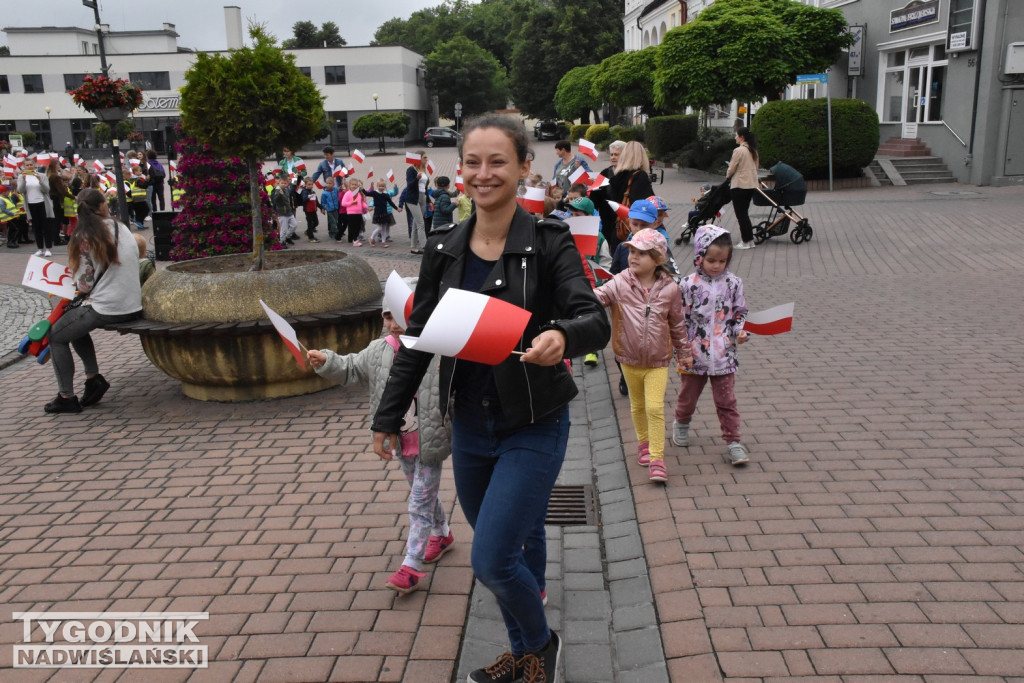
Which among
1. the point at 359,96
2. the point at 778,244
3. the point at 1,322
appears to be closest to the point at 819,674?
the point at 1,322

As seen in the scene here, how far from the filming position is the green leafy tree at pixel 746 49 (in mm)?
24609

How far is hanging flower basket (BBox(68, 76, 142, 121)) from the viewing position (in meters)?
15.6

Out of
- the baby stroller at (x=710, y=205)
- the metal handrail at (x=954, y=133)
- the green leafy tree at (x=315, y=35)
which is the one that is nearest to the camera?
the baby stroller at (x=710, y=205)

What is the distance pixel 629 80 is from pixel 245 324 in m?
35.0

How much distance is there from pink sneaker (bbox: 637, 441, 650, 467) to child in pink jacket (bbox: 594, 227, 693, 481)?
0.05ft

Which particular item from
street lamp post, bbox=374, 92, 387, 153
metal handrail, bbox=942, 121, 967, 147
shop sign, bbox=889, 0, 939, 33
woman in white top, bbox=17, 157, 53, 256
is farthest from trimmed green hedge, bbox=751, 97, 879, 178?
street lamp post, bbox=374, 92, 387, 153

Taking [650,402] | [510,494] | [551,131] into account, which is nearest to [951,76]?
[650,402]

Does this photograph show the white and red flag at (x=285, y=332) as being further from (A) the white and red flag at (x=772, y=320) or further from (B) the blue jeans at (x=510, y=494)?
(A) the white and red flag at (x=772, y=320)

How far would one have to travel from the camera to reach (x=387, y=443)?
315 cm

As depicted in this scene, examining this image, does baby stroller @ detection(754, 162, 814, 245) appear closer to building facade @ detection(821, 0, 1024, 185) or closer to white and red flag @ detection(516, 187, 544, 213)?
white and red flag @ detection(516, 187, 544, 213)

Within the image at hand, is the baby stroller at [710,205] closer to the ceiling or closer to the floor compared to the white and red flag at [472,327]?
closer to the floor

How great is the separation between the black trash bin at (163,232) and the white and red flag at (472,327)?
14.5m

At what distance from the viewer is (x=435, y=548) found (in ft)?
13.7

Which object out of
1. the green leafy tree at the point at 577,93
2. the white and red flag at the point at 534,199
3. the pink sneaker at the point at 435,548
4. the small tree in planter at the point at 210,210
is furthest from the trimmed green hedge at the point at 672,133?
the pink sneaker at the point at 435,548
